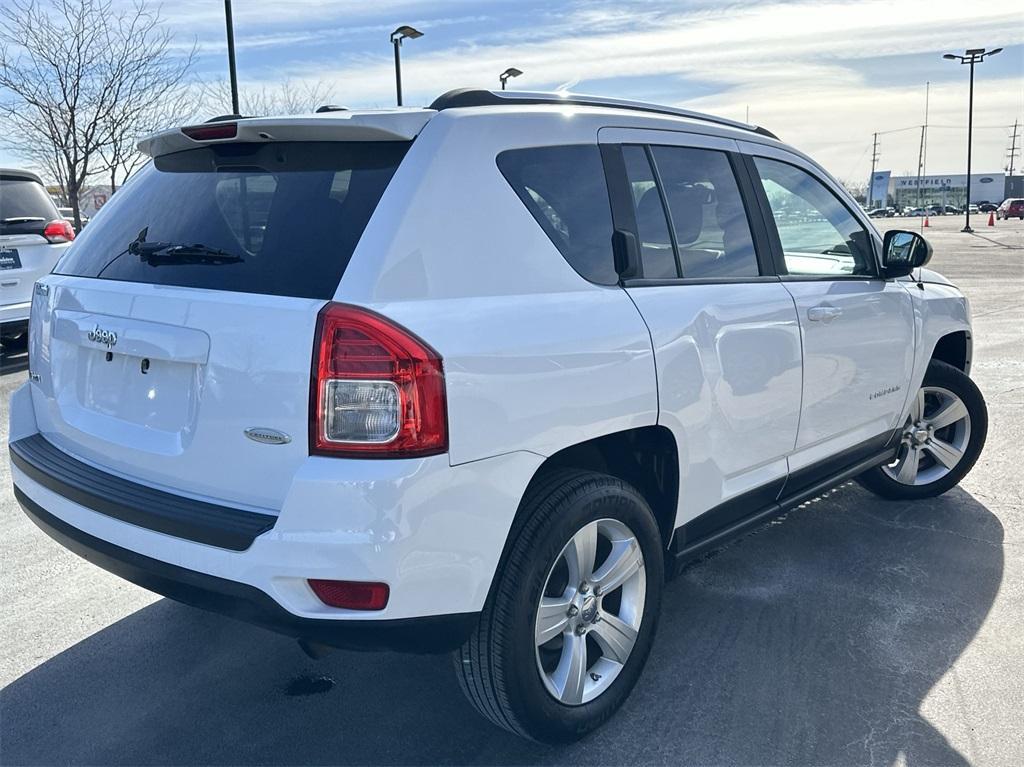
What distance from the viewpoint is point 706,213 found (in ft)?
11.2

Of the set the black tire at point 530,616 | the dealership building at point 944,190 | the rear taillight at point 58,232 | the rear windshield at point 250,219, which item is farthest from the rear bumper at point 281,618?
the dealership building at point 944,190

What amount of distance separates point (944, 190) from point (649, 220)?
137362 mm

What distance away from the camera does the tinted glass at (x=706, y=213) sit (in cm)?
326

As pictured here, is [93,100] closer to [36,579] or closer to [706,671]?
[36,579]

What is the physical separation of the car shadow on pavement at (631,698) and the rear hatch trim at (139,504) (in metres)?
0.78

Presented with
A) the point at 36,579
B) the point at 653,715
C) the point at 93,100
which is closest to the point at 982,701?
the point at 653,715

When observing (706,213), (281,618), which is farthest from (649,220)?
(281,618)

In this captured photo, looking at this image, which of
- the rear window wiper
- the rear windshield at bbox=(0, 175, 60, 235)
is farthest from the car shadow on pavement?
the rear windshield at bbox=(0, 175, 60, 235)

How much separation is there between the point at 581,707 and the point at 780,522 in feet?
7.59

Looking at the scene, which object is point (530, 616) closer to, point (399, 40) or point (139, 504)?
point (139, 504)

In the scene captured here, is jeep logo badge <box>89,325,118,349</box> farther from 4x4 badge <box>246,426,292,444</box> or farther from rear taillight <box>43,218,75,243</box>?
rear taillight <box>43,218,75,243</box>

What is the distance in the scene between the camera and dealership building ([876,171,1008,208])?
116 metres

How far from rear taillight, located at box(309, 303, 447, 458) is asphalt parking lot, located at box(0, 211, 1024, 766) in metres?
1.10

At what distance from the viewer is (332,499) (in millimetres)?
2221
